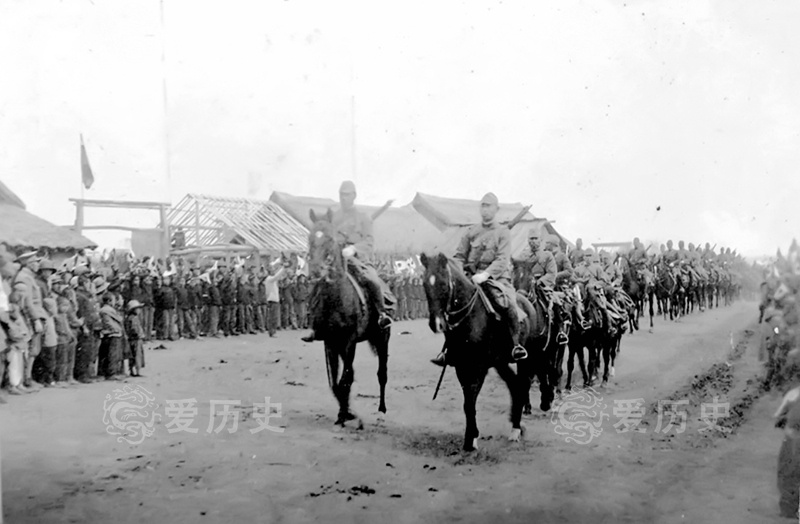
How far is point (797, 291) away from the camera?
15.4ft

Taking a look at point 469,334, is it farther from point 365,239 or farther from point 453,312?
point 365,239

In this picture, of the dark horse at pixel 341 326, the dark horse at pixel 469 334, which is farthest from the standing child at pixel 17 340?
the dark horse at pixel 469 334

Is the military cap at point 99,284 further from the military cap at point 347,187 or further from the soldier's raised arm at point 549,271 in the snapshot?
the soldier's raised arm at point 549,271

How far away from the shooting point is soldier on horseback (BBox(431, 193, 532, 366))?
5098 mm

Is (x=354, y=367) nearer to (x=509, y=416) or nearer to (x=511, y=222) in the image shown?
(x=509, y=416)

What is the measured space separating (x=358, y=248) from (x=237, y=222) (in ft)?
3.10

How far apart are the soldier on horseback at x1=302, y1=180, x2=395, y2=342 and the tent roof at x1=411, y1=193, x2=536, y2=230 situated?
0.45 meters

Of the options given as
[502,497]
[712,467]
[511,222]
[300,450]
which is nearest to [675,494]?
[712,467]

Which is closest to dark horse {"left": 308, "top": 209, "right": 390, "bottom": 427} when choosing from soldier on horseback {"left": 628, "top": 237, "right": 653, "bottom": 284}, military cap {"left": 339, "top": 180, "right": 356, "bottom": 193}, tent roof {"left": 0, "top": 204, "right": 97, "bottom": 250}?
military cap {"left": 339, "top": 180, "right": 356, "bottom": 193}

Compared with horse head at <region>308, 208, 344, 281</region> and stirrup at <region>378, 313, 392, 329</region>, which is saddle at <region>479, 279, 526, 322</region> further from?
horse head at <region>308, 208, 344, 281</region>

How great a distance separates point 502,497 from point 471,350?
1.08m

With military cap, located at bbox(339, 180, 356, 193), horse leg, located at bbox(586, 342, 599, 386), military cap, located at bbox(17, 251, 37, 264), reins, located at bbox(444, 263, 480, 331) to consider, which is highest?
military cap, located at bbox(339, 180, 356, 193)

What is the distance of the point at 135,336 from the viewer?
235 inches

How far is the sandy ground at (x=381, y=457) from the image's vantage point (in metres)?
4.31
